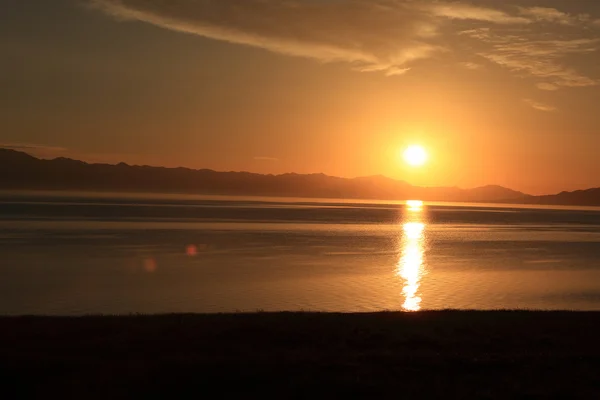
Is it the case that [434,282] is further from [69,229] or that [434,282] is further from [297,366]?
[69,229]

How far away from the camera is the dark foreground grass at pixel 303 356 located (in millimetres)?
11312

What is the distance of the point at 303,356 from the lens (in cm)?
1339

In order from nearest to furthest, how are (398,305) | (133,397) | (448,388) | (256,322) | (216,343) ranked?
(133,397) → (448,388) → (216,343) → (256,322) → (398,305)

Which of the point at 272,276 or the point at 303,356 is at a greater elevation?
the point at 303,356

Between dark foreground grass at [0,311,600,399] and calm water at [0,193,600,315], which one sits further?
calm water at [0,193,600,315]

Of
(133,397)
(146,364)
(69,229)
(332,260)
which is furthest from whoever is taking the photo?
(69,229)

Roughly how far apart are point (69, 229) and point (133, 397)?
6012cm

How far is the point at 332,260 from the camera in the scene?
42344mm

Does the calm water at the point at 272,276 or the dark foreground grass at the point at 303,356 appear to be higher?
the dark foreground grass at the point at 303,356

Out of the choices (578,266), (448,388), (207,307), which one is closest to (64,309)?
(207,307)

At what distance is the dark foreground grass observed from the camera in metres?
11.3

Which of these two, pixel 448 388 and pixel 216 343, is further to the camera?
pixel 216 343

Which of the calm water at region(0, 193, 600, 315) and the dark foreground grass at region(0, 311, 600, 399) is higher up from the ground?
the dark foreground grass at region(0, 311, 600, 399)

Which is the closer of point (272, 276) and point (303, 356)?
point (303, 356)
